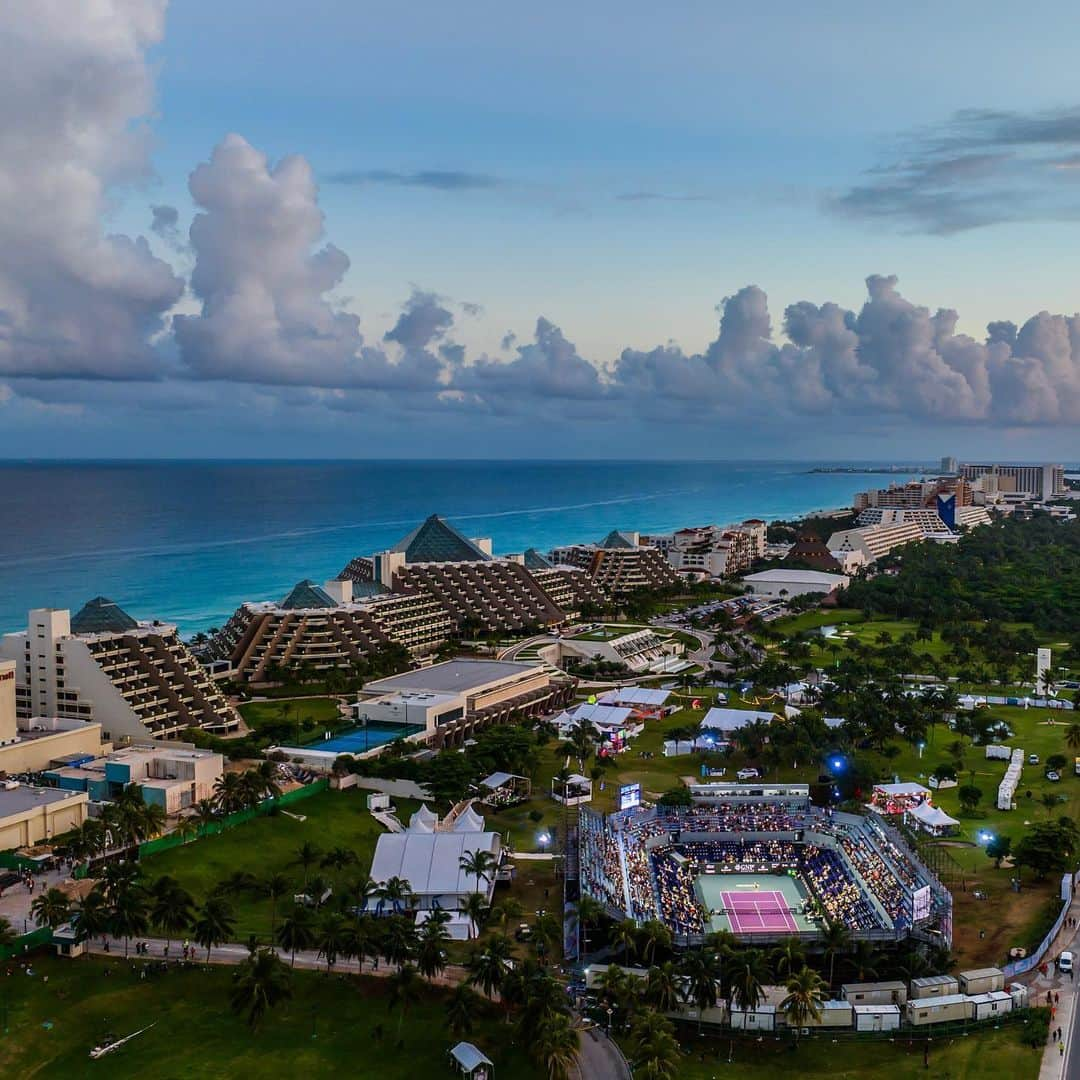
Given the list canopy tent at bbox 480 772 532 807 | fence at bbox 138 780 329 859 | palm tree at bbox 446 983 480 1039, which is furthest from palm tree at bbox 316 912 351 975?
canopy tent at bbox 480 772 532 807

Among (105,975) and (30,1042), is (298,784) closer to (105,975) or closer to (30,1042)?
(105,975)

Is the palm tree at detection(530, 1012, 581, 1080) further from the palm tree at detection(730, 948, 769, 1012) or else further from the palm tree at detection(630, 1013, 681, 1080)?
the palm tree at detection(730, 948, 769, 1012)

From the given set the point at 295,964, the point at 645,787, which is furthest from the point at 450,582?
the point at 295,964

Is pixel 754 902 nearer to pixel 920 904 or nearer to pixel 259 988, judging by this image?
pixel 920 904

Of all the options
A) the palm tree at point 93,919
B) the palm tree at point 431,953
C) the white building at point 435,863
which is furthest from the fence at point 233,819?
the palm tree at point 431,953

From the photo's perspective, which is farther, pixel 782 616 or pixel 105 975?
pixel 782 616

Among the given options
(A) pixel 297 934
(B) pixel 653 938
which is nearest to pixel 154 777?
(A) pixel 297 934

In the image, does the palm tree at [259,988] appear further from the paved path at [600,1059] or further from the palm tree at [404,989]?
the paved path at [600,1059]
